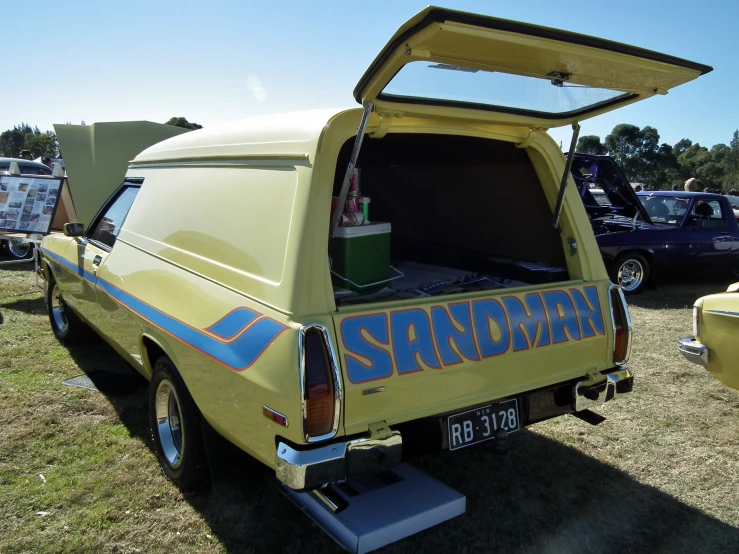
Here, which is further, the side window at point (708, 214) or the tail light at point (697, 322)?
the side window at point (708, 214)

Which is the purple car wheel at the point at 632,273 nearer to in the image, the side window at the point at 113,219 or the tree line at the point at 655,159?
the side window at the point at 113,219

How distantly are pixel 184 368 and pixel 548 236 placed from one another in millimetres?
2243

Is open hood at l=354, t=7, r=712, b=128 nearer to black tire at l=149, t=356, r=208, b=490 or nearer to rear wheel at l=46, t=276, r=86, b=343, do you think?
black tire at l=149, t=356, r=208, b=490

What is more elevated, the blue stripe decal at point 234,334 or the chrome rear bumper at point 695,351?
the blue stripe decal at point 234,334

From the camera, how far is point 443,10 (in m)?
1.69

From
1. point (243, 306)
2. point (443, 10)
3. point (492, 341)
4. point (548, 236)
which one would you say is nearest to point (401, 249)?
point (548, 236)

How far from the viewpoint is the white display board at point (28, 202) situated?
8367 millimetres

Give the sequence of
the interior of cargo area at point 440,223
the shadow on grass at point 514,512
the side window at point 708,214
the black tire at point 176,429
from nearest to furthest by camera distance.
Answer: the shadow on grass at point 514,512
the black tire at point 176,429
the interior of cargo area at point 440,223
the side window at point 708,214

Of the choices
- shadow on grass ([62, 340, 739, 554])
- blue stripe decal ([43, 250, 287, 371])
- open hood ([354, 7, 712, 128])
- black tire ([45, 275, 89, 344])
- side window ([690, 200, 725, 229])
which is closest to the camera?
open hood ([354, 7, 712, 128])

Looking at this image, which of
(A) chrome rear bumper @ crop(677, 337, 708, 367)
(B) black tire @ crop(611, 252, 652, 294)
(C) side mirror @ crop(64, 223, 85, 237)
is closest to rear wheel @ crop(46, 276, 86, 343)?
(C) side mirror @ crop(64, 223, 85, 237)

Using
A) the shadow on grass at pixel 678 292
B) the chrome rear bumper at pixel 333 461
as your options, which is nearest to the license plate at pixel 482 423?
the chrome rear bumper at pixel 333 461

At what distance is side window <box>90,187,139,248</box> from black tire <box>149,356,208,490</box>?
4.72 ft

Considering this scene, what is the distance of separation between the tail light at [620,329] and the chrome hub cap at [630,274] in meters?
5.99

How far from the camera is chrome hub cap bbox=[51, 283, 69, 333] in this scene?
17.9 ft
